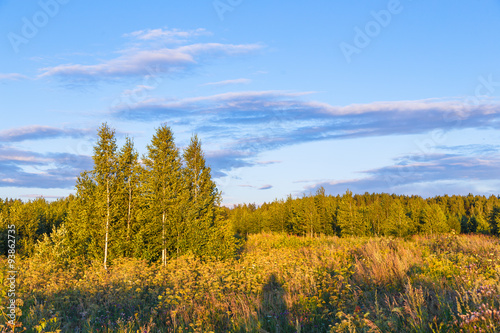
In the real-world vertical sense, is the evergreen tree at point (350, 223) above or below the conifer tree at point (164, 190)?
below

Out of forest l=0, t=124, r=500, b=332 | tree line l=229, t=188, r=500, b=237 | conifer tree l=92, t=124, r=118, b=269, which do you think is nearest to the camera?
forest l=0, t=124, r=500, b=332

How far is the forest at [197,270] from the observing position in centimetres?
601

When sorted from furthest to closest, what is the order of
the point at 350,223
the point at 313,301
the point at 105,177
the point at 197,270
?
the point at 350,223 → the point at 105,177 → the point at 197,270 → the point at 313,301

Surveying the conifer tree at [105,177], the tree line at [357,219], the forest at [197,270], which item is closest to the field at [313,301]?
the forest at [197,270]

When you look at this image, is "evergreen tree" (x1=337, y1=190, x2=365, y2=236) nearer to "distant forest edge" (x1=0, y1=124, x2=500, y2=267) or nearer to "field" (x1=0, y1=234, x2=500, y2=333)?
"distant forest edge" (x1=0, y1=124, x2=500, y2=267)

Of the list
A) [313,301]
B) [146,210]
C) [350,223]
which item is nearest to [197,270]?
[146,210]

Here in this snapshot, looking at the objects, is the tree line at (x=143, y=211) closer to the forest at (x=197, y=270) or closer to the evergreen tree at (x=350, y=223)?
the forest at (x=197, y=270)

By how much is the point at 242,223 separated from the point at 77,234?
50109mm

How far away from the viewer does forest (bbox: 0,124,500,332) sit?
601 centimetres

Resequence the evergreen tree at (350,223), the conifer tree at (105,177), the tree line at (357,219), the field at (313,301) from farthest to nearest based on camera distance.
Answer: the evergreen tree at (350,223)
the tree line at (357,219)
the conifer tree at (105,177)
the field at (313,301)

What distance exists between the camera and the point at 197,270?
14133 millimetres

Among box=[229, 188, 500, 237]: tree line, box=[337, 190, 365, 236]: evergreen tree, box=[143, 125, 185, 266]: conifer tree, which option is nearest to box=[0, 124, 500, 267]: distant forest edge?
box=[143, 125, 185, 266]: conifer tree

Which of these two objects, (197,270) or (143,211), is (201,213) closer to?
(143,211)

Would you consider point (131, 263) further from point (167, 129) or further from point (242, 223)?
point (242, 223)
